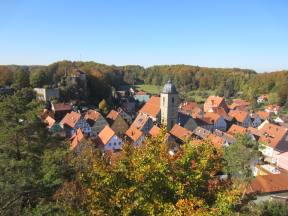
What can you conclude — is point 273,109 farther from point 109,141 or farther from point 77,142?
point 77,142

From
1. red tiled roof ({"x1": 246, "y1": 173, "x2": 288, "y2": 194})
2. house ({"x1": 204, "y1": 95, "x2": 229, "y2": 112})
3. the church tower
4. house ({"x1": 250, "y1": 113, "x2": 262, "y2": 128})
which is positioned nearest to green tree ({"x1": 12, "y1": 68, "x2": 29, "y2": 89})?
the church tower

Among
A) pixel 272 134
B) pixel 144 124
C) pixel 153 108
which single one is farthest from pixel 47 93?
pixel 272 134

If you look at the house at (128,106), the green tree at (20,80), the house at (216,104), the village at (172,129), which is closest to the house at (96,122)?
the village at (172,129)

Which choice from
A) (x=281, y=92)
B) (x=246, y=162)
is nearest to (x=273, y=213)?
(x=246, y=162)

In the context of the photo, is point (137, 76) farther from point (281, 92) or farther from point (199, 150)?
point (199, 150)

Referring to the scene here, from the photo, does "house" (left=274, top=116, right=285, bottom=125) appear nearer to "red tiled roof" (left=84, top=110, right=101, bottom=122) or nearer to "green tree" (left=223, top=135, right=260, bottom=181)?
"red tiled roof" (left=84, top=110, right=101, bottom=122)
